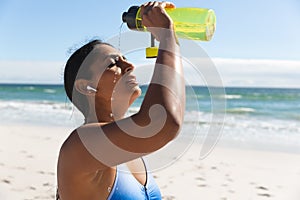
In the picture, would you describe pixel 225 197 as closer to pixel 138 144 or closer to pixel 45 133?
pixel 138 144

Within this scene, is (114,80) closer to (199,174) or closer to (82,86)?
(82,86)

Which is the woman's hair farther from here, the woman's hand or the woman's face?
the woman's hand

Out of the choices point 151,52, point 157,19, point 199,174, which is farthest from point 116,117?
point 199,174

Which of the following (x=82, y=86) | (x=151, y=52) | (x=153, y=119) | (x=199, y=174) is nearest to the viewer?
(x=153, y=119)

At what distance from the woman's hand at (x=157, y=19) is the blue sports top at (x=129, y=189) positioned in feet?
1.29

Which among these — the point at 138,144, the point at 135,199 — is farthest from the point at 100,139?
the point at 135,199

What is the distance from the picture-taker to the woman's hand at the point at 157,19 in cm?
96

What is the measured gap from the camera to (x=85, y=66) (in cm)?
122

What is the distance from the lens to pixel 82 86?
122 cm

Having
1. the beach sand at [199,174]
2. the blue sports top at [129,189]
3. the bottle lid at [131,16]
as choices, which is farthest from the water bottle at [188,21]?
the beach sand at [199,174]

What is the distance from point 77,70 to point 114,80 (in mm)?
129

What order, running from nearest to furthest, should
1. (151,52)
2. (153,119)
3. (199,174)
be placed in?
(153,119) < (151,52) < (199,174)

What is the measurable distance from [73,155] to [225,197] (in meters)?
3.46

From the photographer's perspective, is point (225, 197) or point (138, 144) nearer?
point (138, 144)
